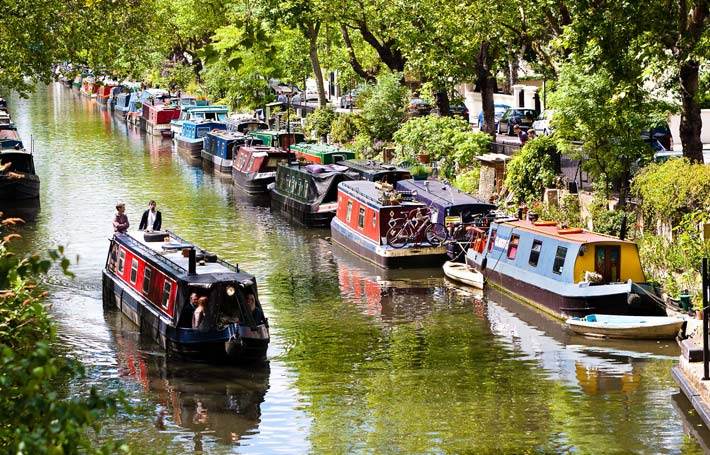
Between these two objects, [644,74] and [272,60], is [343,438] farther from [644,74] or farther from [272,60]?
[272,60]

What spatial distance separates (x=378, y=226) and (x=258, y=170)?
58.2 feet

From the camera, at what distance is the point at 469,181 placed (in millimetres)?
46906

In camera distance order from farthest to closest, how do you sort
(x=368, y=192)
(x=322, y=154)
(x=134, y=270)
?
(x=322, y=154) → (x=368, y=192) → (x=134, y=270)

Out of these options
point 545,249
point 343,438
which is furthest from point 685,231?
point 343,438

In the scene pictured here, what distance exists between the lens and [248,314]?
27281 mm

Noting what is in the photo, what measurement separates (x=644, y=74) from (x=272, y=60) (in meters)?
45.8

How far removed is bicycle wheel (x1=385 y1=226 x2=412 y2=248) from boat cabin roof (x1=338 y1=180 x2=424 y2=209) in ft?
Answer: 2.73

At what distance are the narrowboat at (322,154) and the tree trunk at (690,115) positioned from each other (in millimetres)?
20506

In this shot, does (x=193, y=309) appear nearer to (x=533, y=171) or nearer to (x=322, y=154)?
(x=533, y=171)

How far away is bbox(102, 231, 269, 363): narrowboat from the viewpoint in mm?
27047

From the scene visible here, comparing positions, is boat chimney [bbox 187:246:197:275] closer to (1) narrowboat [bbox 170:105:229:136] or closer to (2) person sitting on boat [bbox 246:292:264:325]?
(2) person sitting on boat [bbox 246:292:264:325]

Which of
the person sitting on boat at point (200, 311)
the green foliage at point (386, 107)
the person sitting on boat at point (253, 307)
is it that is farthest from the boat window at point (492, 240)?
the green foliage at point (386, 107)

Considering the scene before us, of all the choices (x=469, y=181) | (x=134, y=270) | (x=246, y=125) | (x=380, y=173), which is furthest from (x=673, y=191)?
(x=246, y=125)

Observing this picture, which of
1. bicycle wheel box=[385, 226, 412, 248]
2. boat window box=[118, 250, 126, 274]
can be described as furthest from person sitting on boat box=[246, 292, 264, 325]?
bicycle wheel box=[385, 226, 412, 248]
